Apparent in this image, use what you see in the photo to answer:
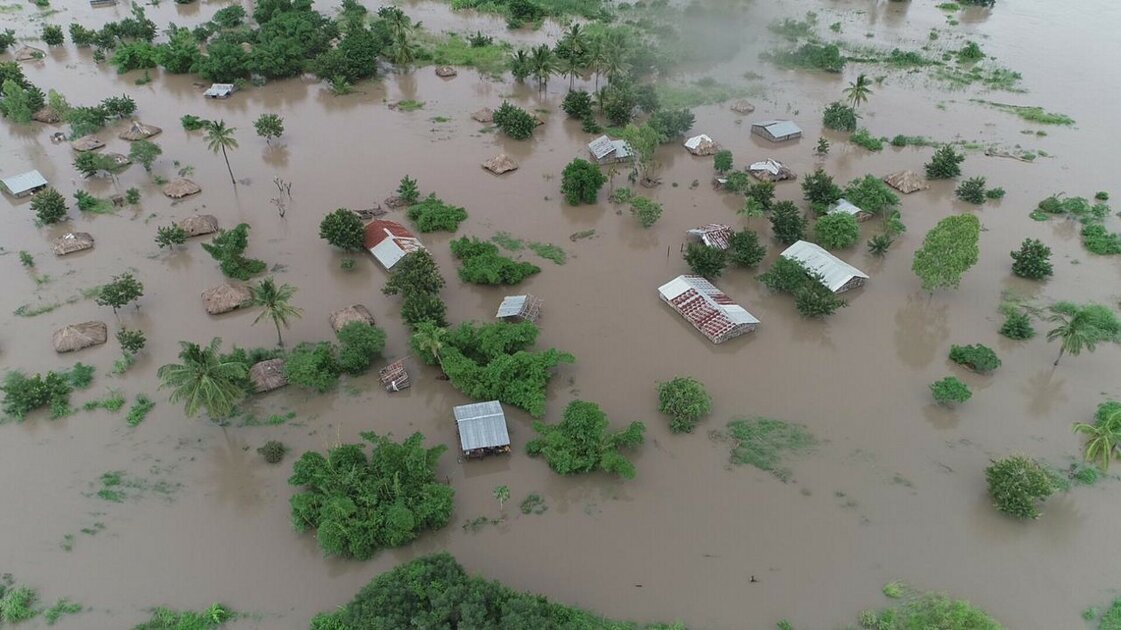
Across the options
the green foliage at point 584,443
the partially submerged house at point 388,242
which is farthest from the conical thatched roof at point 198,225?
the green foliage at point 584,443

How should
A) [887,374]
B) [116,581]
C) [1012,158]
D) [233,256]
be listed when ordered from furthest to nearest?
[1012,158] < [233,256] < [887,374] < [116,581]

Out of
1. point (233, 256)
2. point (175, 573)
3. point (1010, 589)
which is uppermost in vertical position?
point (233, 256)

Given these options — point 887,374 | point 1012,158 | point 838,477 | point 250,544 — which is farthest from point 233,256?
point 1012,158

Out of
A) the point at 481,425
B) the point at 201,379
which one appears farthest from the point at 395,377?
the point at 201,379

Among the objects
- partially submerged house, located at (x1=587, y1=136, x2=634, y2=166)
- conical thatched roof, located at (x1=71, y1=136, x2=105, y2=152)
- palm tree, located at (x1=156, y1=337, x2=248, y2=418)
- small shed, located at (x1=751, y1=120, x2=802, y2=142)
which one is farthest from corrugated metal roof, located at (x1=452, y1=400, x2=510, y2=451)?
conical thatched roof, located at (x1=71, y1=136, x2=105, y2=152)

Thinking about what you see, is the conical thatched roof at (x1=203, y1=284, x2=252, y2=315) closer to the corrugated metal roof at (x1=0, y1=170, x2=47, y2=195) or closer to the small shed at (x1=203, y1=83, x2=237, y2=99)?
the corrugated metal roof at (x1=0, y1=170, x2=47, y2=195)

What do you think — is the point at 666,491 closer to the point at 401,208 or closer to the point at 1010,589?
the point at 1010,589
